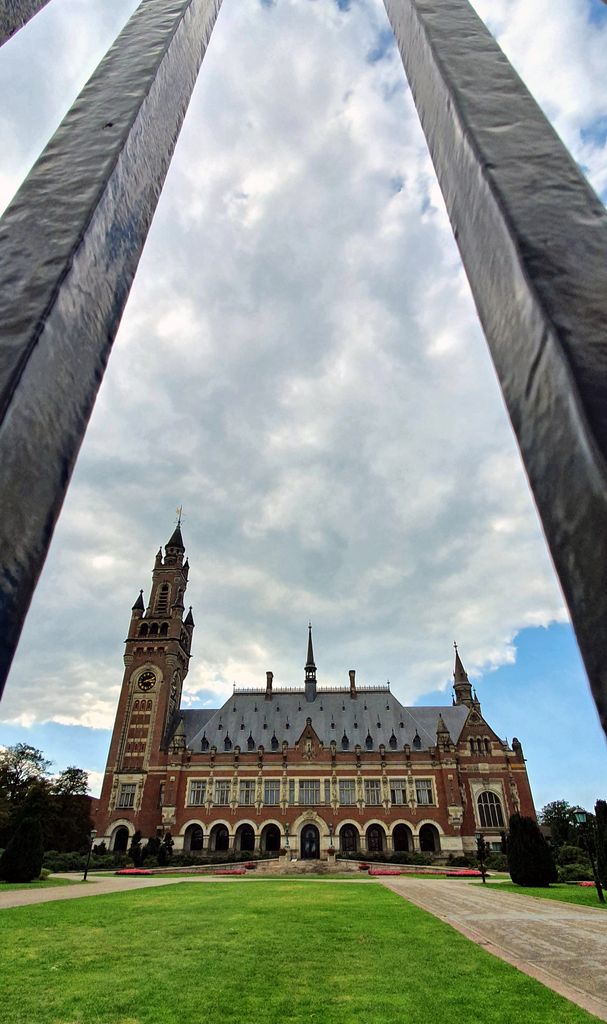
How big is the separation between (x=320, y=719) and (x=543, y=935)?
152ft

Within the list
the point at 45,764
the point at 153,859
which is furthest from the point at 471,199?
the point at 45,764

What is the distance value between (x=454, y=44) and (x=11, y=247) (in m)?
1.42

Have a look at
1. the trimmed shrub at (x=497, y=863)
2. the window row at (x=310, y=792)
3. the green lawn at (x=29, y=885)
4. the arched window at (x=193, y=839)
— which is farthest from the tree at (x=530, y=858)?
the arched window at (x=193, y=839)

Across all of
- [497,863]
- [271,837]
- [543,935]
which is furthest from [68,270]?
[271,837]

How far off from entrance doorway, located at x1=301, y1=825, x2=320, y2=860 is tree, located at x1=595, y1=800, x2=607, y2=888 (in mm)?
33291

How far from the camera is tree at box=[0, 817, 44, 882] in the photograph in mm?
24453

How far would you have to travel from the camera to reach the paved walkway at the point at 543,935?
291 inches

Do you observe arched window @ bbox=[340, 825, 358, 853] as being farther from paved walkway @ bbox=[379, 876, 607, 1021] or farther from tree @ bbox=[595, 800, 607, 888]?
tree @ bbox=[595, 800, 607, 888]

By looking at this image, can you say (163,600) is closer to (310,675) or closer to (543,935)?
(310,675)

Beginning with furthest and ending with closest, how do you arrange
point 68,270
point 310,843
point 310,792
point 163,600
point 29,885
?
point 163,600, point 310,792, point 310,843, point 29,885, point 68,270

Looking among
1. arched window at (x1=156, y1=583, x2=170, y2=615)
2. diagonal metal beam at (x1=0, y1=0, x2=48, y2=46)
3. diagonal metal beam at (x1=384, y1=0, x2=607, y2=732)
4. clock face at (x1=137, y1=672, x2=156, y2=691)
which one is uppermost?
arched window at (x1=156, y1=583, x2=170, y2=615)

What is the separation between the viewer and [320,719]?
55719mm

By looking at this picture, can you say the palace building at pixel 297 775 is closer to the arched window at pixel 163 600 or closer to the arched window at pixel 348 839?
the arched window at pixel 348 839

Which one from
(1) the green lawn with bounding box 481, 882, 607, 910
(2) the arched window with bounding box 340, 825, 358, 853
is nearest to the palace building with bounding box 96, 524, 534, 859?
(2) the arched window with bounding box 340, 825, 358, 853
